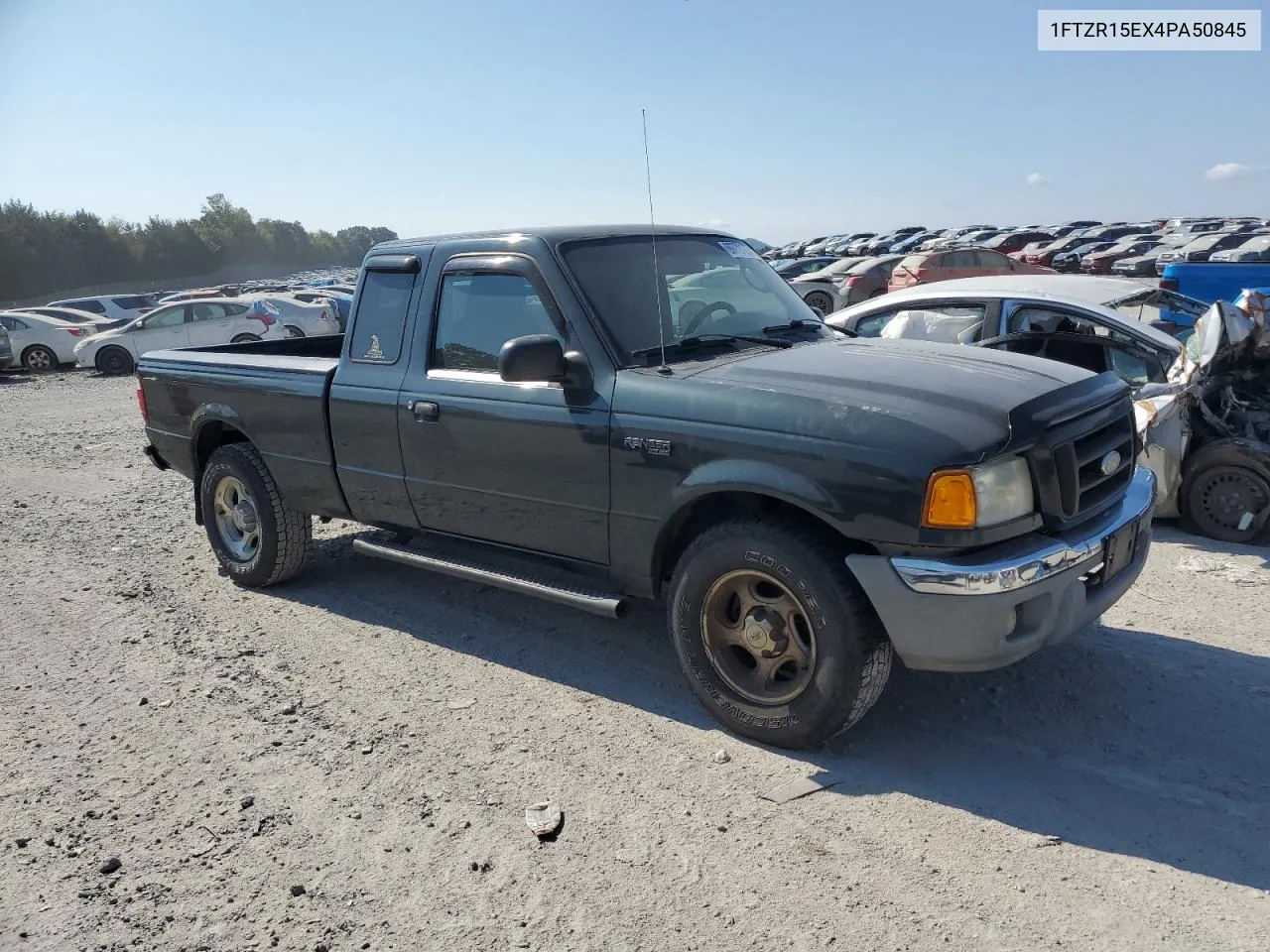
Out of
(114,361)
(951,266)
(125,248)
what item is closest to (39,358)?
(114,361)

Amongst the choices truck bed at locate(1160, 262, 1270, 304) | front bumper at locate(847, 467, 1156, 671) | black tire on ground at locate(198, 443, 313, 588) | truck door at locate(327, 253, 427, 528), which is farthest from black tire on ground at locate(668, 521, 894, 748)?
truck bed at locate(1160, 262, 1270, 304)

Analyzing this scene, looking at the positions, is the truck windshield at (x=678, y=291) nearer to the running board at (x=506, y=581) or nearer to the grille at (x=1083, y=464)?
the running board at (x=506, y=581)

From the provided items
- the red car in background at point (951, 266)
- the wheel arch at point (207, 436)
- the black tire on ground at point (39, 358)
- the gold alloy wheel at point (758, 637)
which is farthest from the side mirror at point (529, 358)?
the black tire on ground at point (39, 358)

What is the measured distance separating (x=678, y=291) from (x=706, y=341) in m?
0.32

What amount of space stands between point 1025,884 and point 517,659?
258 cm

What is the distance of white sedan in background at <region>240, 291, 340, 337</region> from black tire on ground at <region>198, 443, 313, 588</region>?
52.6 feet

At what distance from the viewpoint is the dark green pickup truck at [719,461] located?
3.31 metres

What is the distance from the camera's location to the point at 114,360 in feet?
69.8

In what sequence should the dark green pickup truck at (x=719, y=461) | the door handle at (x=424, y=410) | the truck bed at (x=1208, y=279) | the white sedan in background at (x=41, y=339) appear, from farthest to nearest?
1. the white sedan in background at (x=41, y=339)
2. the truck bed at (x=1208, y=279)
3. the door handle at (x=424, y=410)
4. the dark green pickup truck at (x=719, y=461)

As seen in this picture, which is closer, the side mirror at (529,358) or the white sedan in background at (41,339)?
the side mirror at (529,358)

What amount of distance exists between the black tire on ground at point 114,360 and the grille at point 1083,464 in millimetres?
21775

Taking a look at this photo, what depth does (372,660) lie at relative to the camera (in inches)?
191

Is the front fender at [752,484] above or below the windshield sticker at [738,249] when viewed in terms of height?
below

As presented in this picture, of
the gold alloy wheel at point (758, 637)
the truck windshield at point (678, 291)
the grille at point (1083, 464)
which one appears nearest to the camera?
the grille at point (1083, 464)
